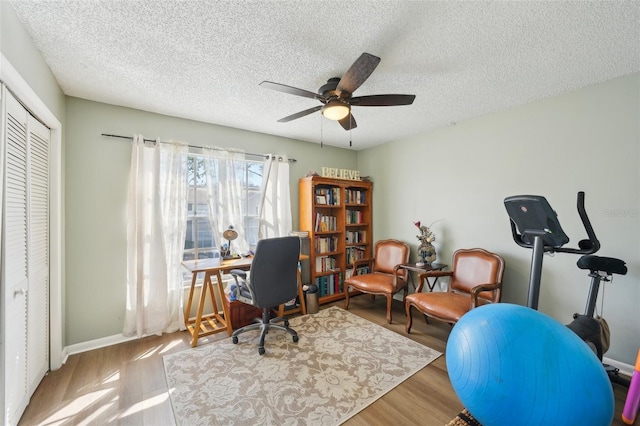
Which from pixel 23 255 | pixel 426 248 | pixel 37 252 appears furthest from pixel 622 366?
pixel 37 252

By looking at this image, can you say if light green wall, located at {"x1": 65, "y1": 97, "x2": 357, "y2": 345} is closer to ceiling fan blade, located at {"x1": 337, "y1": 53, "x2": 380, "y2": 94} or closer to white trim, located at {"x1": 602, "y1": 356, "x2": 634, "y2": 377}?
ceiling fan blade, located at {"x1": 337, "y1": 53, "x2": 380, "y2": 94}

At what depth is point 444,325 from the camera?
2.96m

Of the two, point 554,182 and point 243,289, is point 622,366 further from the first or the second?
point 243,289

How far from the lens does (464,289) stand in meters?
2.82

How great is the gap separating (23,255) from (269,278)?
5.54 ft

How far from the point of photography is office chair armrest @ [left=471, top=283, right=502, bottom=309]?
230cm

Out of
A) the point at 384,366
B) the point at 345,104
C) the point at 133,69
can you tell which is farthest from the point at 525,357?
the point at 133,69

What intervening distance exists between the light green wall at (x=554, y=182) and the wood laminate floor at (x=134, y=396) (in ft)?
2.61

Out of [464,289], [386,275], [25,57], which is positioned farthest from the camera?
[386,275]

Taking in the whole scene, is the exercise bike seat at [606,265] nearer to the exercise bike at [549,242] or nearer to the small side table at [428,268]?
the exercise bike at [549,242]

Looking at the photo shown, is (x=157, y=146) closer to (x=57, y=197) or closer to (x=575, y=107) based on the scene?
(x=57, y=197)

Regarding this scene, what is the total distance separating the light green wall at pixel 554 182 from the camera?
81.0 inches

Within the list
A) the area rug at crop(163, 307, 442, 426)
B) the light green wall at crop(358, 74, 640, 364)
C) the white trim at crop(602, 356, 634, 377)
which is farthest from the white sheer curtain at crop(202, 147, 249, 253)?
the white trim at crop(602, 356, 634, 377)

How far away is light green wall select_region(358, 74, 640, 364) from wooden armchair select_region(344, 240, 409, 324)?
1.00ft
